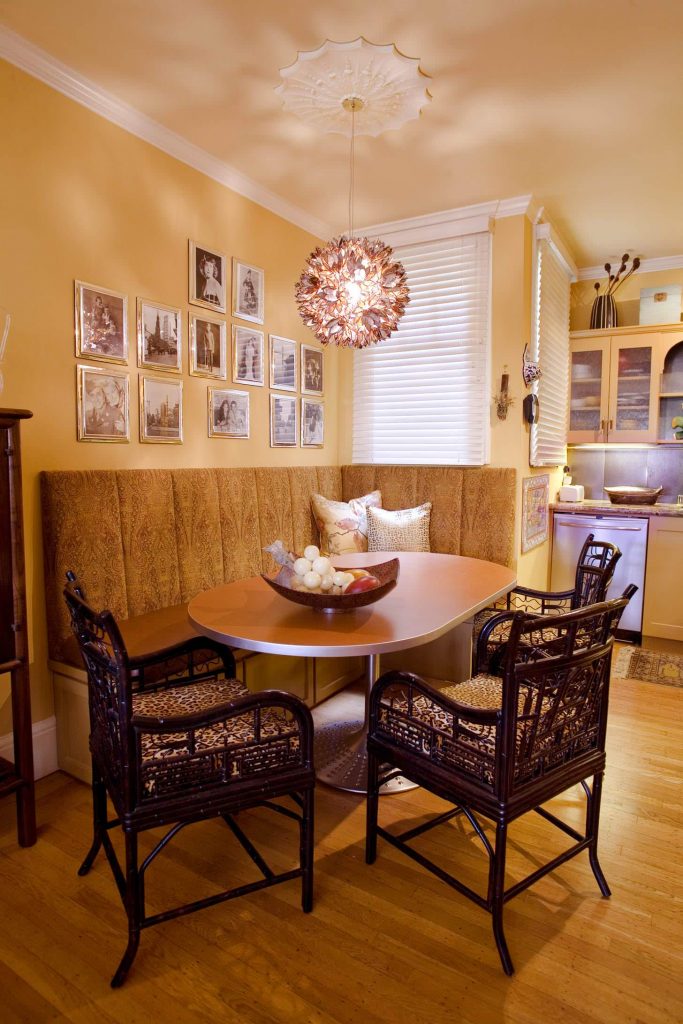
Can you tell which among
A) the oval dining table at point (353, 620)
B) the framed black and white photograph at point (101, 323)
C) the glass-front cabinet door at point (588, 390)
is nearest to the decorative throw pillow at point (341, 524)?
the oval dining table at point (353, 620)

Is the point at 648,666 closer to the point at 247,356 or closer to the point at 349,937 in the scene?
the point at 349,937

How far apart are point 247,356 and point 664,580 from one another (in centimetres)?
312

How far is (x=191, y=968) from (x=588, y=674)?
1293mm

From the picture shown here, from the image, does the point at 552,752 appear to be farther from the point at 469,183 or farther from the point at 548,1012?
the point at 469,183

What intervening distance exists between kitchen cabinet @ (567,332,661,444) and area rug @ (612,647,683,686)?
1.60 meters

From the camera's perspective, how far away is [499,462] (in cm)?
374

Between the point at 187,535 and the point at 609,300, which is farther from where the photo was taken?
the point at 609,300

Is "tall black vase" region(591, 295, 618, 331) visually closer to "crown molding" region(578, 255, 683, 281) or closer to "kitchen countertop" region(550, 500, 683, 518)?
"crown molding" region(578, 255, 683, 281)

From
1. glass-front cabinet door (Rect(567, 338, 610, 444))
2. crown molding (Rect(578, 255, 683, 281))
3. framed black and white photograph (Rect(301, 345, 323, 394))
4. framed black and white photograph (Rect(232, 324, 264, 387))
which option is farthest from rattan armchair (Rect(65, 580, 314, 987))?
crown molding (Rect(578, 255, 683, 281))

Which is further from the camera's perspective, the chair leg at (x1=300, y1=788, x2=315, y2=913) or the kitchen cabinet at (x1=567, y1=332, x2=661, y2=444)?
the kitchen cabinet at (x1=567, y1=332, x2=661, y2=444)

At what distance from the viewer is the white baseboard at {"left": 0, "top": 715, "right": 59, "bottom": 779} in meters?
2.41

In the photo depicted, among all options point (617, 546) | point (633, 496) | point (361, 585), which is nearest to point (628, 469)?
point (633, 496)

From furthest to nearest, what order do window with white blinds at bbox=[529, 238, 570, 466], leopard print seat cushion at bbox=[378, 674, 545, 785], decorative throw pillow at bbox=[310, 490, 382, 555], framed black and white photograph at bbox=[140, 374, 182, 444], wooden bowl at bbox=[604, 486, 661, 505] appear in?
wooden bowl at bbox=[604, 486, 661, 505], window with white blinds at bbox=[529, 238, 570, 466], decorative throw pillow at bbox=[310, 490, 382, 555], framed black and white photograph at bbox=[140, 374, 182, 444], leopard print seat cushion at bbox=[378, 674, 545, 785]

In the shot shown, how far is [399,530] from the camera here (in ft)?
11.9
